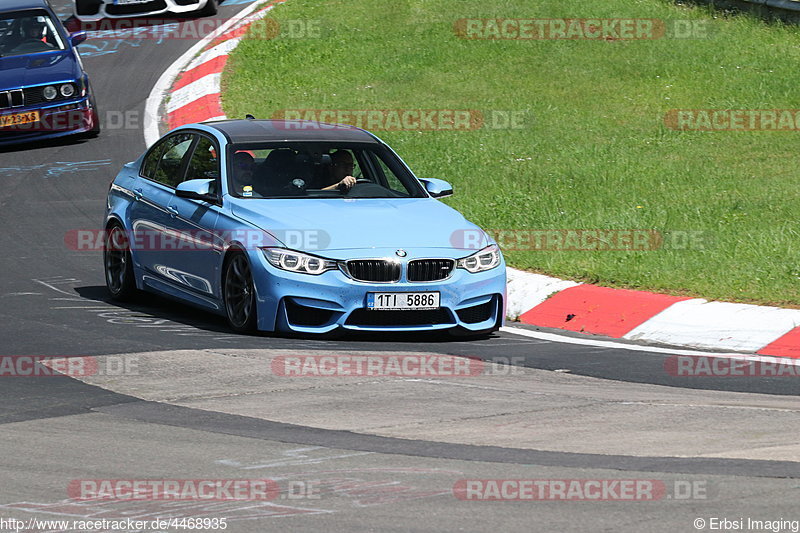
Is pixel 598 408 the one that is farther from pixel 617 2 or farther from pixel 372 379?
pixel 617 2

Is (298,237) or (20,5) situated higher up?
(20,5)

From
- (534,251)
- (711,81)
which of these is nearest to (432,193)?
(534,251)

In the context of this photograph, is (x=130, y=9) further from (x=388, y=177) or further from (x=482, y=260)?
(x=482, y=260)

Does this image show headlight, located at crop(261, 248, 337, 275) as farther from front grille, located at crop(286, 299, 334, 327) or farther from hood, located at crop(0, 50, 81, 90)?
hood, located at crop(0, 50, 81, 90)

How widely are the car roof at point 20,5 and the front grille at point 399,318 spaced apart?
12170 mm

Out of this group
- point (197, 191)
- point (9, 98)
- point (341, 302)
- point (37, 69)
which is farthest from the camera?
point (37, 69)

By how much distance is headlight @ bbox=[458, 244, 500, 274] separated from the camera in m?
10.1

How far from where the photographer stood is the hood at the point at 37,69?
18516 millimetres

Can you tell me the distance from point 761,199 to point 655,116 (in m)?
4.60

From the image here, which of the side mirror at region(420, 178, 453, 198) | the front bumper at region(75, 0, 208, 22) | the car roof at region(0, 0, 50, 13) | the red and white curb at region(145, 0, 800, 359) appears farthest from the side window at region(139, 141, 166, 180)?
the front bumper at region(75, 0, 208, 22)

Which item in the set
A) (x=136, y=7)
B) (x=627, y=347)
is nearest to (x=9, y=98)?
(x=136, y=7)

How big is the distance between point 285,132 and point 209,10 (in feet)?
50.1

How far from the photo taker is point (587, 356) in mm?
9508

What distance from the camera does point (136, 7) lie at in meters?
25.7
